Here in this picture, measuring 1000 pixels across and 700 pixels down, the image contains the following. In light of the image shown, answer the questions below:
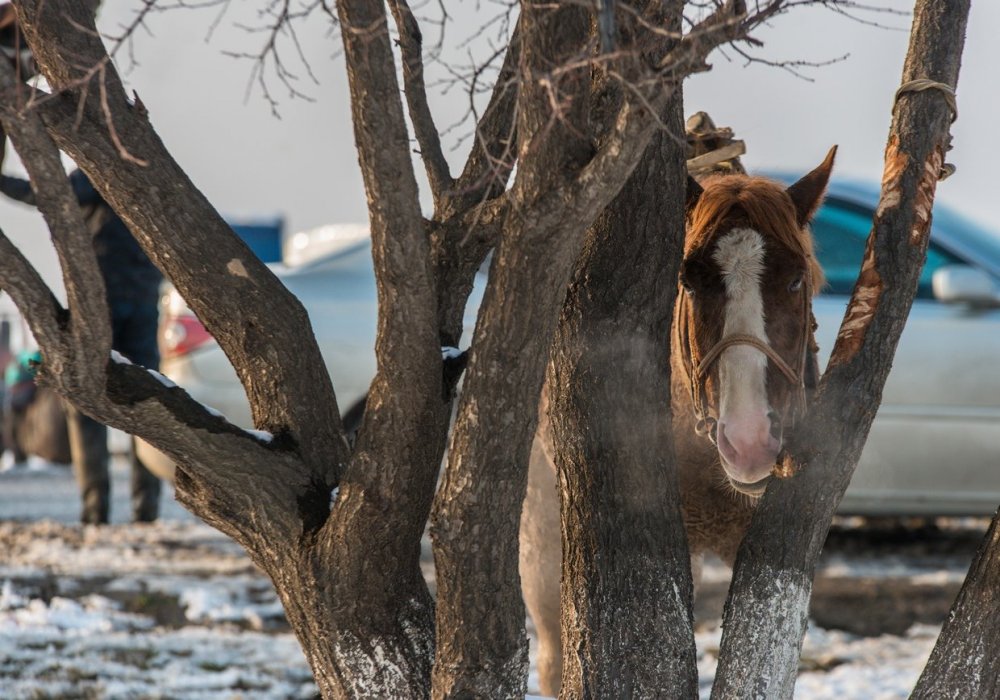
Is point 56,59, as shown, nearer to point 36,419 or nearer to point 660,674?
point 660,674

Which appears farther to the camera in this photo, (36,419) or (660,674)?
(36,419)

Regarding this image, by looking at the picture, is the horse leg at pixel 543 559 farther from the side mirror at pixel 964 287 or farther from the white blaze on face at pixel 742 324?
the side mirror at pixel 964 287

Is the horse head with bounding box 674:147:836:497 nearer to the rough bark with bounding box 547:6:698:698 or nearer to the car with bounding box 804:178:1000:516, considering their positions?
the rough bark with bounding box 547:6:698:698

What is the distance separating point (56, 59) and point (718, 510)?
5.93ft

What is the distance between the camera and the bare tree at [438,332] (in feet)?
6.01

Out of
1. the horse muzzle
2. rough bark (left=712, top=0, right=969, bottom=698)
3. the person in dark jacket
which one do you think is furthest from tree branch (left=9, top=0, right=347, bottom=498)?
the person in dark jacket

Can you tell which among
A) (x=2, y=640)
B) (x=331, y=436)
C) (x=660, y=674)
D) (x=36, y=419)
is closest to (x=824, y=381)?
(x=660, y=674)

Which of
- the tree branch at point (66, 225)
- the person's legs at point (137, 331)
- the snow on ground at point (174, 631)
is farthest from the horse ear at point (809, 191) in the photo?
the person's legs at point (137, 331)

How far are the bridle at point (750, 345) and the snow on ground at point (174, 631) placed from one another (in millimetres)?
1767

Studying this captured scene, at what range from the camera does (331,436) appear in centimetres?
225

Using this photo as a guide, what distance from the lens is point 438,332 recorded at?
2080 mm

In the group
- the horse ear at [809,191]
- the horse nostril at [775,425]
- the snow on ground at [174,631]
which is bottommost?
the snow on ground at [174,631]

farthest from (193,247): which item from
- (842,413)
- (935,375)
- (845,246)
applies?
(935,375)

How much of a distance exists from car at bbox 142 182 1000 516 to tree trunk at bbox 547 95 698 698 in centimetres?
314
